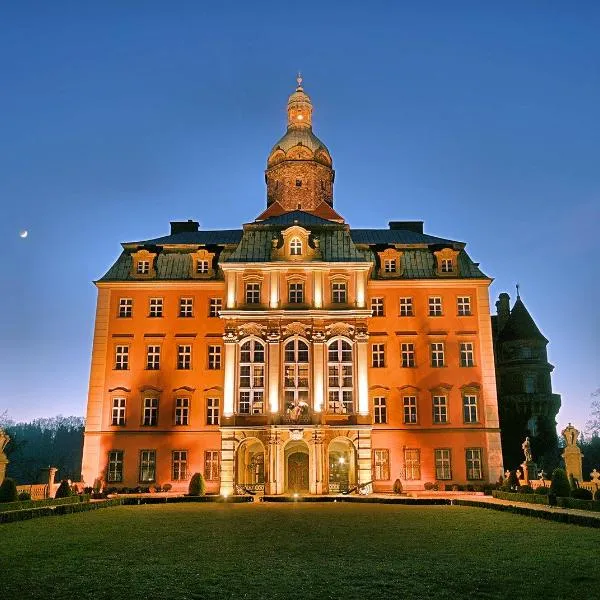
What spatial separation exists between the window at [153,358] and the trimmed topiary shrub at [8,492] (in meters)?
18.1

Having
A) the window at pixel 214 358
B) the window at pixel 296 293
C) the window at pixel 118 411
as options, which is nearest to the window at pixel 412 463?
the window at pixel 296 293

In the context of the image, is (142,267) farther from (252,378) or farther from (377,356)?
(377,356)

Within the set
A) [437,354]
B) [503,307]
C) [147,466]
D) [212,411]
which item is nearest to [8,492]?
[147,466]

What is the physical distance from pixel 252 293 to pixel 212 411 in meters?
8.75

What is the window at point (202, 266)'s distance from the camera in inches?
1912

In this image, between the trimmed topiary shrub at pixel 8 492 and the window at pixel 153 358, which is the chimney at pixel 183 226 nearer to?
the window at pixel 153 358

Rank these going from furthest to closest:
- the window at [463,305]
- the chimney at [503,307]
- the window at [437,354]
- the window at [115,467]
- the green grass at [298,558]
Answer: the chimney at [503,307], the window at [463,305], the window at [437,354], the window at [115,467], the green grass at [298,558]

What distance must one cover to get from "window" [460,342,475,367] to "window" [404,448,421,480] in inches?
277

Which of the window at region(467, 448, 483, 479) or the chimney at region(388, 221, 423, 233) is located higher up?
the chimney at region(388, 221, 423, 233)

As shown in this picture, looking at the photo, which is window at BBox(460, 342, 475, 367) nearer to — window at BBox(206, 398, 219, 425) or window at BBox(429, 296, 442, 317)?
window at BBox(429, 296, 442, 317)

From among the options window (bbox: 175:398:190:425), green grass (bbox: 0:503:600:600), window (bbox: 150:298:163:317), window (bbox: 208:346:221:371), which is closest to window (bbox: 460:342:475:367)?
window (bbox: 208:346:221:371)

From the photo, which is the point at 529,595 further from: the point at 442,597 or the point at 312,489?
the point at 312,489

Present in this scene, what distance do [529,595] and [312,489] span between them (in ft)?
102

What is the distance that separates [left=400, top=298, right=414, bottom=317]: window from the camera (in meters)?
47.4
